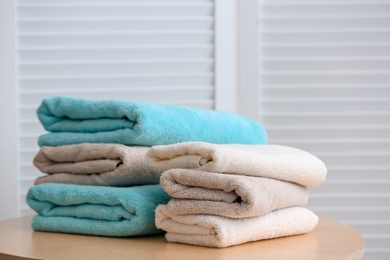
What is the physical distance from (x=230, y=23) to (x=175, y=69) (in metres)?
0.18

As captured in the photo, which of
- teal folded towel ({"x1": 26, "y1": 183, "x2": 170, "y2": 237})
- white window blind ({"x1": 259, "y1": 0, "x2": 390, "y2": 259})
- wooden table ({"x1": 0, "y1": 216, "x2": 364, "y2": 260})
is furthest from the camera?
white window blind ({"x1": 259, "y1": 0, "x2": 390, "y2": 259})

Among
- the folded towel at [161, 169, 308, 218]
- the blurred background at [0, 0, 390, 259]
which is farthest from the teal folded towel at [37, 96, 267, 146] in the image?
the blurred background at [0, 0, 390, 259]

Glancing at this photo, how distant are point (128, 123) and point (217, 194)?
0.80 ft

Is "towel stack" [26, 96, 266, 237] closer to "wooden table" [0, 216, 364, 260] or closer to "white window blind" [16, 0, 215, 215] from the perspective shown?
"wooden table" [0, 216, 364, 260]

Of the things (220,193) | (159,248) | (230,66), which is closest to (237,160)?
(220,193)

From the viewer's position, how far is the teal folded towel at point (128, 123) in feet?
3.55

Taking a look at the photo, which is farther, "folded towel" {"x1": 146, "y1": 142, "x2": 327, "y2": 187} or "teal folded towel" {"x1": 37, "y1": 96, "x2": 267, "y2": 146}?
"teal folded towel" {"x1": 37, "y1": 96, "x2": 267, "y2": 146}

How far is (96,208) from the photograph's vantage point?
3.45 feet

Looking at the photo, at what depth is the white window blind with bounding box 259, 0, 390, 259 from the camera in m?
1.68

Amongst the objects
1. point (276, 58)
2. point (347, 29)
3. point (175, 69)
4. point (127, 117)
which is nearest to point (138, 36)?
point (175, 69)

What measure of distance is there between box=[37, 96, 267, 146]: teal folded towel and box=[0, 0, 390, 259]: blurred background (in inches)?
18.1

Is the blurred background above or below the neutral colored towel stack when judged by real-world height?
above

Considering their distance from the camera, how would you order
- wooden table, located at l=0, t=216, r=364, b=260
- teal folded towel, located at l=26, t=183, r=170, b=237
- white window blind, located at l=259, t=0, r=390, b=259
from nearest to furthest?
1. wooden table, located at l=0, t=216, r=364, b=260
2. teal folded towel, located at l=26, t=183, r=170, b=237
3. white window blind, located at l=259, t=0, r=390, b=259

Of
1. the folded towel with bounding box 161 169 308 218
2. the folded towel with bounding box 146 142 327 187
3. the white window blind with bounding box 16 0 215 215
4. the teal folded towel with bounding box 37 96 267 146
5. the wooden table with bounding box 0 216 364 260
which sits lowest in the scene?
the wooden table with bounding box 0 216 364 260
